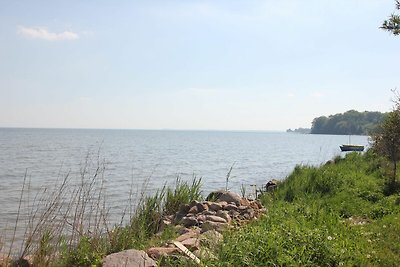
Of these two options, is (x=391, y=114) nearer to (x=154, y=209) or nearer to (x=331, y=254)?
(x=154, y=209)

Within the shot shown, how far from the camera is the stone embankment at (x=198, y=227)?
18.9ft

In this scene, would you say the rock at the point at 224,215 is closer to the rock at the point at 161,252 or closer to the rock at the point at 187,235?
the rock at the point at 187,235

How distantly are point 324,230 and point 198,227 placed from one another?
247cm

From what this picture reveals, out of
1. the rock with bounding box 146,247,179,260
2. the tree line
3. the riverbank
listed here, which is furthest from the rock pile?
the tree line

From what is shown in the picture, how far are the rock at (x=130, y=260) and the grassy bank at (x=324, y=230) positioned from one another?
0.93m

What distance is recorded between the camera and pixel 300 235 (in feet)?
20.4

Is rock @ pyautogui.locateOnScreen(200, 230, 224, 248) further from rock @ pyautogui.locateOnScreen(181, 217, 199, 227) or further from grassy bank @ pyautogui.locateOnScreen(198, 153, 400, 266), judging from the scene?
rock @ pyautogui.locateOnScreen(181, 217, 199, 227)

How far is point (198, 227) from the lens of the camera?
8180mm

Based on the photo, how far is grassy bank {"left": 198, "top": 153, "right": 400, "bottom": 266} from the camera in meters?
5.59

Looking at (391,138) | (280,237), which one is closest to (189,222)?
(280,237)

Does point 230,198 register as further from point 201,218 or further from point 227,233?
point 227,233

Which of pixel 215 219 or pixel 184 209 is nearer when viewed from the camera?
pixel 215 219

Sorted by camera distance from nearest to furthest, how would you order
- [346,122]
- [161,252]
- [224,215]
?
[161,252]
[224,215]
[346,122]

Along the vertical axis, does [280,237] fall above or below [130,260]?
above
